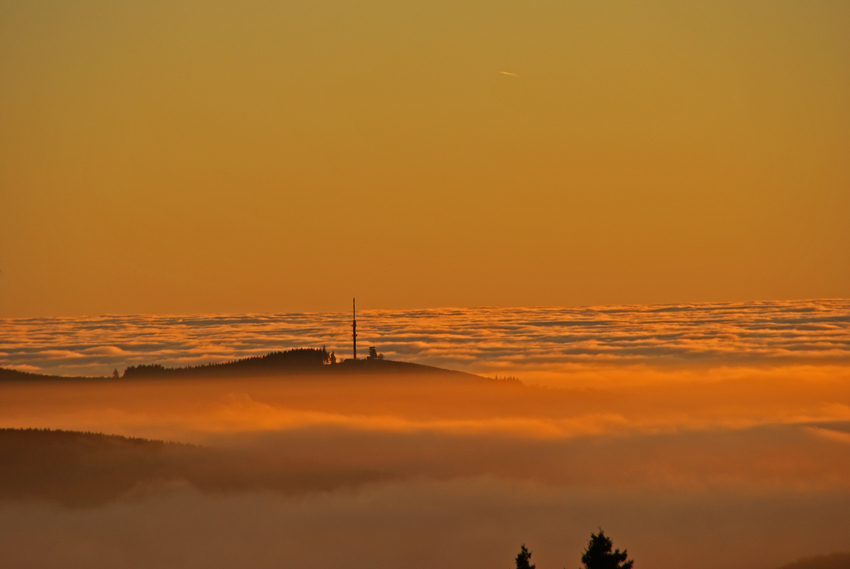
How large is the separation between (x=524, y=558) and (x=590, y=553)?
373 inches

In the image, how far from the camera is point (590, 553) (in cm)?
13675

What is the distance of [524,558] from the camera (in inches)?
5231
